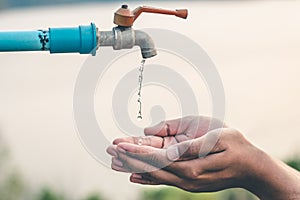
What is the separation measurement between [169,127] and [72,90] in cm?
107

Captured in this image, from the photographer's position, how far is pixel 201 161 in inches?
40.8

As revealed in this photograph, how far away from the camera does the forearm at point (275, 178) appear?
3.53 ft

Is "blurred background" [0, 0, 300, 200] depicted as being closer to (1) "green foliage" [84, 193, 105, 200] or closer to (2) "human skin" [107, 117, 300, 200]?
(1) "green foliage" [84, 193, 105, 200]

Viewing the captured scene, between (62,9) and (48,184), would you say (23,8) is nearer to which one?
(62,9)

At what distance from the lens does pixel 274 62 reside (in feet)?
8.39

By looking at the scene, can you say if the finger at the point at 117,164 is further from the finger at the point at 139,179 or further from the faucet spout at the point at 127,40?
the faucet spout at the point at 127,40

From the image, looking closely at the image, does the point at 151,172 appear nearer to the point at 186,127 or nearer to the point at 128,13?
the point at 186,127

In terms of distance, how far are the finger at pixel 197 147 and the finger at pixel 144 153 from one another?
11 millimetres

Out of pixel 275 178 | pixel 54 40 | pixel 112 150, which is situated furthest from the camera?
pixel 275 178

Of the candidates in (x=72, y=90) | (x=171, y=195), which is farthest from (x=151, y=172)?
(x=171, y=195)

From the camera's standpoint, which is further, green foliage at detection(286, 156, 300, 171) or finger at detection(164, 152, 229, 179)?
green foliage at detection(286, 156, 300, 171)

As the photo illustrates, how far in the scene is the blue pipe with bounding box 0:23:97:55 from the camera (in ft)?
2.55

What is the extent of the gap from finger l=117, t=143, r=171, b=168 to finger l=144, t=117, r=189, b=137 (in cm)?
5

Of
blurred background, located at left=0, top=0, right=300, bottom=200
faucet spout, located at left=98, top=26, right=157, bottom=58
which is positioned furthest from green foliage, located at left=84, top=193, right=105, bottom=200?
faucet spout, located at left=98, top=26, right=157, bottom=58
